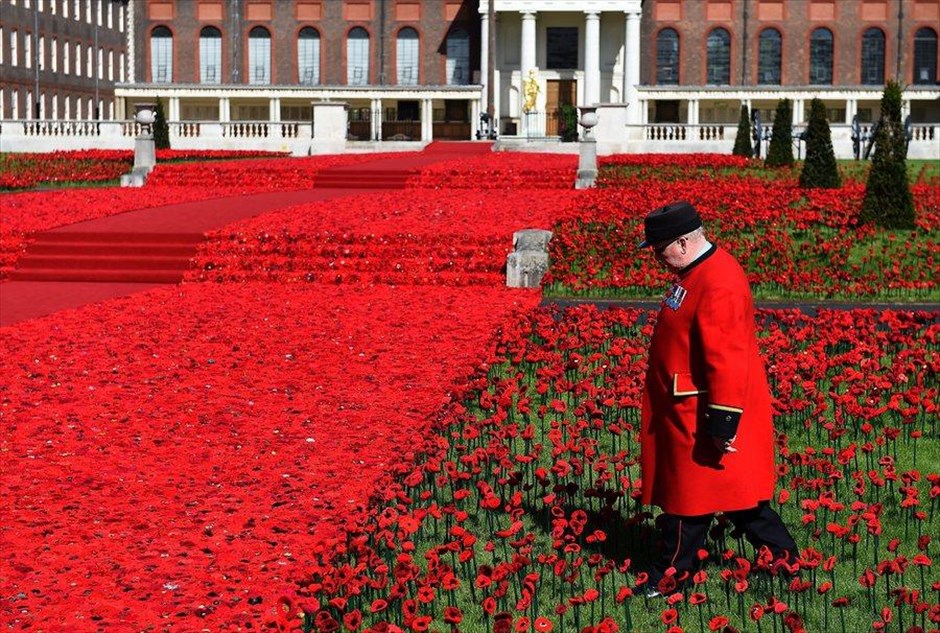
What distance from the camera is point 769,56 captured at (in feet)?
201

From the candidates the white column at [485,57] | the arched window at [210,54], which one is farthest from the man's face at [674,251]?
the arched window at [210,54]

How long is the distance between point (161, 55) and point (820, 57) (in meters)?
31.1

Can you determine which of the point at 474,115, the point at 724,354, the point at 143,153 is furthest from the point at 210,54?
the point at 724,354

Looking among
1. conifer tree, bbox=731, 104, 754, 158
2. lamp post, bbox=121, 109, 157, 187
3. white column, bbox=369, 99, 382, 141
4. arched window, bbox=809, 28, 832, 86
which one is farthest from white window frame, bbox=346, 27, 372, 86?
lamp post, bbox=121, 109, 157, 187

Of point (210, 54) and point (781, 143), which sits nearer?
point (781, 143)

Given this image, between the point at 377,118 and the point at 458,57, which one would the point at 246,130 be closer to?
the point at 377,118

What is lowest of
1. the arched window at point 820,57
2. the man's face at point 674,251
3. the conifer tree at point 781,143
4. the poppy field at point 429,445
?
the poppy field at point 429,445

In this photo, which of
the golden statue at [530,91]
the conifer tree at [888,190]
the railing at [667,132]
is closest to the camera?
the conifer tree at [888,190]

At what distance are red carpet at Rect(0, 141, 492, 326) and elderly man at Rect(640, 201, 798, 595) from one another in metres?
9.48

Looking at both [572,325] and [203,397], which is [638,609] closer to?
[203,397]

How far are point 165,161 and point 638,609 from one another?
30.0 metres

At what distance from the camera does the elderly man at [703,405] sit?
218 inches

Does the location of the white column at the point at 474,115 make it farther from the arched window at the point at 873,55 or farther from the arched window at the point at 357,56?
the arched window at the point at 873,55

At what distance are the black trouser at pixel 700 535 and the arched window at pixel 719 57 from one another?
57.3m
